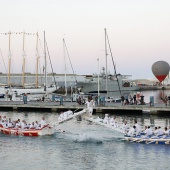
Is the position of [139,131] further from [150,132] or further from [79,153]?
[79,153]

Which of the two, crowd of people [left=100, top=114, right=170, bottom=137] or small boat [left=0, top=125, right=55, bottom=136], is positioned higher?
crowd of people [left=100, top=114, right=170, bottom=137]

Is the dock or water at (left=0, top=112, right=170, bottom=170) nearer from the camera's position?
water at (left=0, top=112, right=170, bottom=170)

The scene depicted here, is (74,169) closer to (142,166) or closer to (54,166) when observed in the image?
(54,166)

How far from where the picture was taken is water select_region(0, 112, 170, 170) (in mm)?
30922

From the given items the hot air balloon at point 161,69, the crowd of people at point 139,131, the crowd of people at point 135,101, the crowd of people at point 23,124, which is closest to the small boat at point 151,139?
the crowd of people at point 139,131

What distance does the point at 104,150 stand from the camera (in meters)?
35.8

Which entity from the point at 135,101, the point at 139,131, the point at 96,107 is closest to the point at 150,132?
the point at 139,131

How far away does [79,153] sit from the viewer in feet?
114

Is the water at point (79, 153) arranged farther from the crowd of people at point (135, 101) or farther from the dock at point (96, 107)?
the crowd of people at point (135, 101)

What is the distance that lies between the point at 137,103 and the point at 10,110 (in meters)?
23.6

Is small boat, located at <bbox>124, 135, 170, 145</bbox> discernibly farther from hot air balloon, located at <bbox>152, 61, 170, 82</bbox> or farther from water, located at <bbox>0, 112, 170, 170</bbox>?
hot air balloon, located at <bbox>152, 61, 170, 82</bbox>

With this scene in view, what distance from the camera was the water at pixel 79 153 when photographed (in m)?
30.9

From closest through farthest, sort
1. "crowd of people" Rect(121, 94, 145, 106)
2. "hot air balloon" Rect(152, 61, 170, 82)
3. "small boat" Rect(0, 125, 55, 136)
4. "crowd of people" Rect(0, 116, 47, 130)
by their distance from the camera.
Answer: "small boat" Rect(0, 125, 55, 136)
"crowd of people" Rect(0, 116, 47, 130)
"crowd of people" Rect(121, 94, 145, 106)
"hot air balloon" Rect(152, 61, 170, 82)

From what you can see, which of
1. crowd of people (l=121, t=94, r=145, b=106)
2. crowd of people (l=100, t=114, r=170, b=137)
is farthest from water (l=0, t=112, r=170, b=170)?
crowd of people (l=121, t=94, r=145, b=106)
